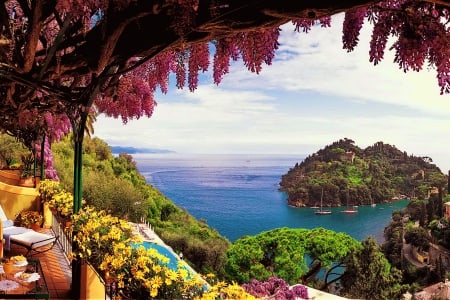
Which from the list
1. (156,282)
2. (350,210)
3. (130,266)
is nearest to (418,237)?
(350,210)

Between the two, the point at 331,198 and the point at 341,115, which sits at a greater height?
the point at 341,115

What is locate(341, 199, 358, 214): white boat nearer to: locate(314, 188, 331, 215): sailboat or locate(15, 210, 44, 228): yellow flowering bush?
locate(314, 188, 331, 215): sailboat

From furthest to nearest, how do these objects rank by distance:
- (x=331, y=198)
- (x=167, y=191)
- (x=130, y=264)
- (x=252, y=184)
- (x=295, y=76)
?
(x=252, y=184), (x=167, y=191), (x=295, y=76), (x=331, y=198), (x=130, y=264)

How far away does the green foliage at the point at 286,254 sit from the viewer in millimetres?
16484

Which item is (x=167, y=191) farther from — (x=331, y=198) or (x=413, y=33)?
(x=413, y=33)

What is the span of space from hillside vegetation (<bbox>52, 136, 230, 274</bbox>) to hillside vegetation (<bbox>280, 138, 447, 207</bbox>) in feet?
67.1

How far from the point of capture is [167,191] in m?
66.2

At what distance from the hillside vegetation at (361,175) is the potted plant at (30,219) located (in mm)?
40161

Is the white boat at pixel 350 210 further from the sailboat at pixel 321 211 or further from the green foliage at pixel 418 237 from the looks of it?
the green foliage at pixel 418 237

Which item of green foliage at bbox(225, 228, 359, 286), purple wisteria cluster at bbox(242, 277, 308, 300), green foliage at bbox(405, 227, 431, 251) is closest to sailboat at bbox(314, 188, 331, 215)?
green foliage at bbox(405, 227, 431, 251)

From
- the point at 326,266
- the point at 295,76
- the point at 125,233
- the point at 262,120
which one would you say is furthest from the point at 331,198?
the point at 125,233

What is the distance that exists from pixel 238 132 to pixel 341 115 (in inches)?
602

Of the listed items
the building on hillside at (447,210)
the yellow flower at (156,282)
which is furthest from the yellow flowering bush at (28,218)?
the building on hillside at (447,210)

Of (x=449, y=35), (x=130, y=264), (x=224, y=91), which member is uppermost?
(x=224, y=91)
